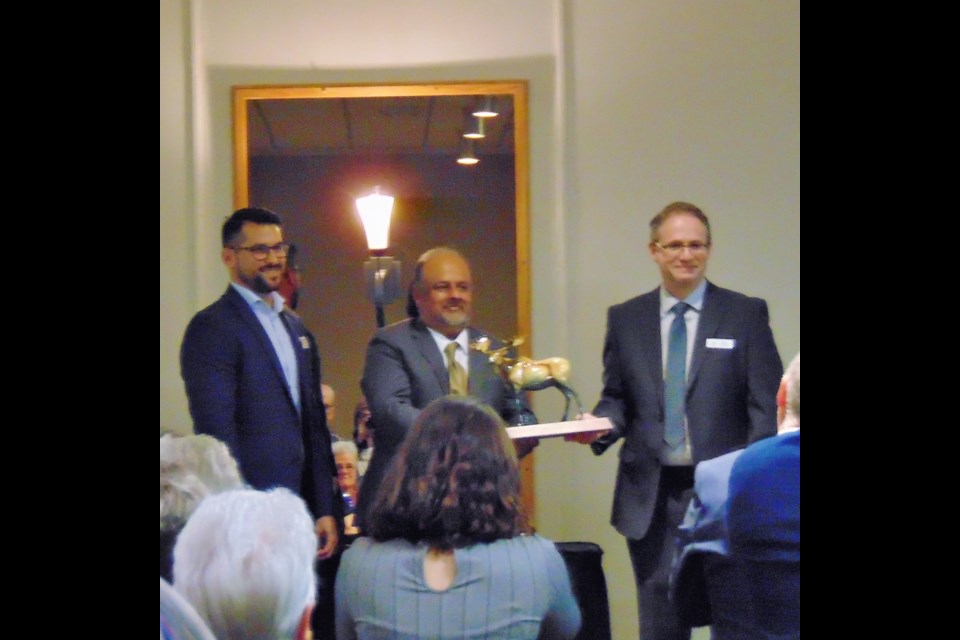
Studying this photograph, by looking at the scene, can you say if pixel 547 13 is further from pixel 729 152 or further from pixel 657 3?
pixel 729 152

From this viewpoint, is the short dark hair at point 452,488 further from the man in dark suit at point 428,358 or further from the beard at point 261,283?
the beard at point 261,283

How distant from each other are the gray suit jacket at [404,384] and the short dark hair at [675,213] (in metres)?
0.52

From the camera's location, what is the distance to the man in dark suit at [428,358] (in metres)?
2.59

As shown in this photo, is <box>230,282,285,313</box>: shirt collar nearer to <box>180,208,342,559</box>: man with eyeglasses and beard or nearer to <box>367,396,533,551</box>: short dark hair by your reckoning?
<box>180,208,342,559</box>: man with eyeglasses and beard

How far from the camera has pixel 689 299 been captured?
268 cm

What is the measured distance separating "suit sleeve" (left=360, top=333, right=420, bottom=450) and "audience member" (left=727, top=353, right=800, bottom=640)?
89cm

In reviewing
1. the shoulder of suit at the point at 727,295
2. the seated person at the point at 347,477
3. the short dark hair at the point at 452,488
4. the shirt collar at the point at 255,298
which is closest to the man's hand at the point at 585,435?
the short dark hair at the point at 452,488

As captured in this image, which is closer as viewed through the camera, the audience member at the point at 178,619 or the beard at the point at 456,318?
the audience member at the point at 178,619

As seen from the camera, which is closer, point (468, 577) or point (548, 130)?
point (468, 577)

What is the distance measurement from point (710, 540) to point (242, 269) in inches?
57.1

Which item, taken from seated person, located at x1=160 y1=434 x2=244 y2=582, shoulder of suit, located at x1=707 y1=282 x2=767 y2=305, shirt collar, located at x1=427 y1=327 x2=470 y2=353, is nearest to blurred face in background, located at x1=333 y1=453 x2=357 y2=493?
seated person, located at x1=160 y1=434 x2=244 y2=582

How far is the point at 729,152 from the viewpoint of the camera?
2695 mm

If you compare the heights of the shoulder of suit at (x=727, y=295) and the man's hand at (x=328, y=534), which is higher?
the shoulder of suit at (x=727, y=295)
